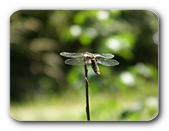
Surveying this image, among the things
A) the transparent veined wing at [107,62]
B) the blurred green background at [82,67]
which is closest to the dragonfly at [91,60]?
the transparent veined wing at [107,62]

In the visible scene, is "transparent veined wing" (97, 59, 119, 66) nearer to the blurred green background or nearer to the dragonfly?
the dragonfly

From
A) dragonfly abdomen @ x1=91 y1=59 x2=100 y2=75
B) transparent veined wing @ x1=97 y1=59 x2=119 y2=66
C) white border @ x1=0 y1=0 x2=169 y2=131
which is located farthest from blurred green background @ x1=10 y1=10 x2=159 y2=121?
dragonfly abdomen @ x1=91 y1=59 x2=100 y2=75

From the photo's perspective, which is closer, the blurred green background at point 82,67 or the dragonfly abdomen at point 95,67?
the dragonfly abdomen at point 95,67
